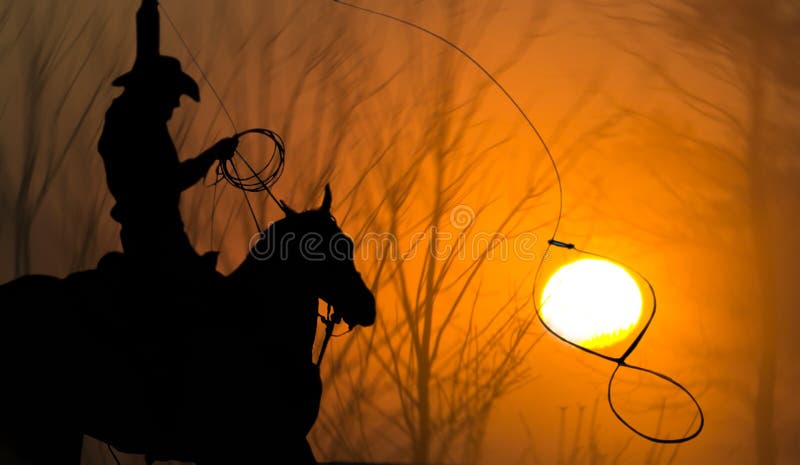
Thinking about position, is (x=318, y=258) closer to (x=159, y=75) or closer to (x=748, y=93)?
(x=159, y=75)

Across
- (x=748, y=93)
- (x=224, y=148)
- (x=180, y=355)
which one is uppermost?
(x=748, y=93)

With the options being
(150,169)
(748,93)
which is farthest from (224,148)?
(748,93)

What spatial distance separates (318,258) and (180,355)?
525mm

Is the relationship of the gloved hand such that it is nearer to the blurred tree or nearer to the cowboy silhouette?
the cowboy silhouette

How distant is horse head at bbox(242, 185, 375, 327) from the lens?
262cm

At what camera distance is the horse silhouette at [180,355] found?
2.52m

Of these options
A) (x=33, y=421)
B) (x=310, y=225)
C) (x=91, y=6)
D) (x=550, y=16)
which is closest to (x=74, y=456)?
(x=33, y=421)

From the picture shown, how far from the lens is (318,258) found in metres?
2.64

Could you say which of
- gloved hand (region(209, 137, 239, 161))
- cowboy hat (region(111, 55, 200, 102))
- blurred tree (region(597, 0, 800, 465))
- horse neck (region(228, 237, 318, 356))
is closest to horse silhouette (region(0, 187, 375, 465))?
horse neck (region(228, 237, 318, 356))

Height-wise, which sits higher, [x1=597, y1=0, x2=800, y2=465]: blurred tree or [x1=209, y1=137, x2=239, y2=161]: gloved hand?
[x1=597, y1=0, x2=800, y2=465]: blurred tree

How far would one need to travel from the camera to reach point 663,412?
12.2ft

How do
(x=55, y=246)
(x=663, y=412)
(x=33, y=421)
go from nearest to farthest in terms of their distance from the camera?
1. (x=33, y=421)
2. (x=663, y=412)
3. (x=55, y=246)

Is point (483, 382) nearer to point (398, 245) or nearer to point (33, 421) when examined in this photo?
point (398, 245)

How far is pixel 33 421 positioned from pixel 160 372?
0.39 m
